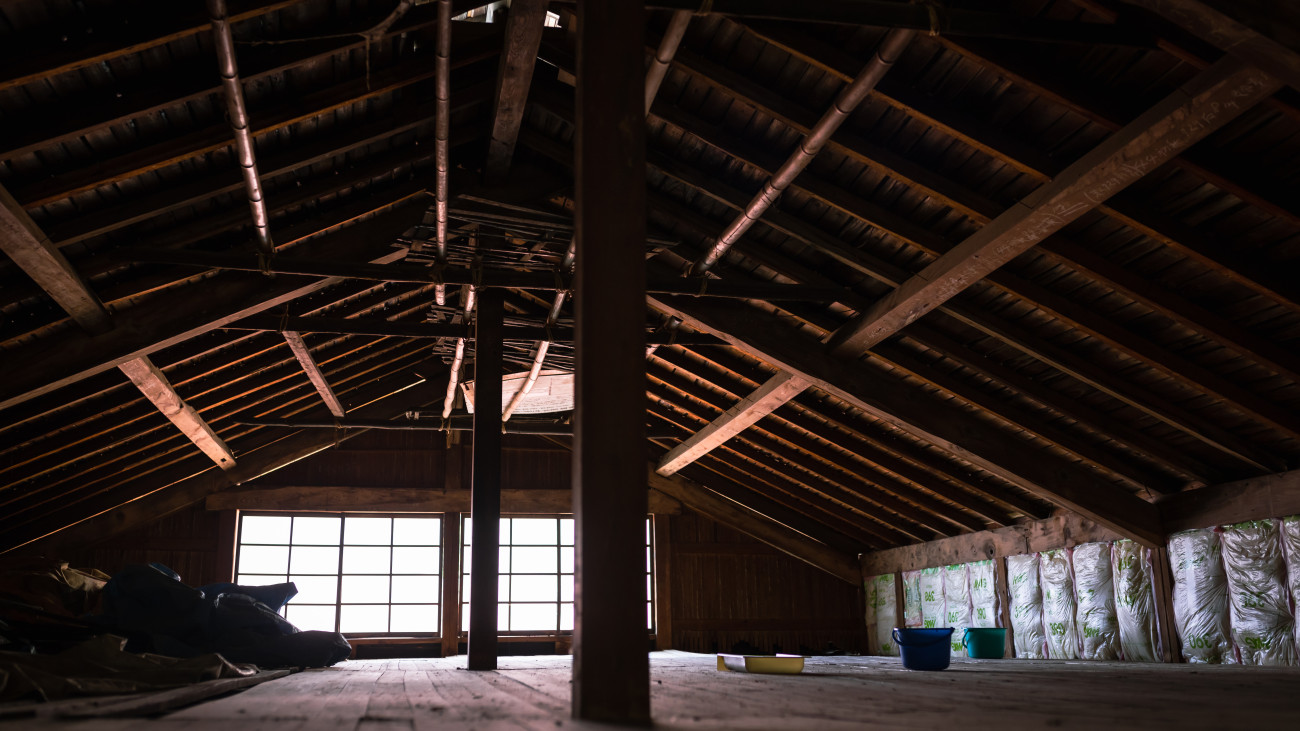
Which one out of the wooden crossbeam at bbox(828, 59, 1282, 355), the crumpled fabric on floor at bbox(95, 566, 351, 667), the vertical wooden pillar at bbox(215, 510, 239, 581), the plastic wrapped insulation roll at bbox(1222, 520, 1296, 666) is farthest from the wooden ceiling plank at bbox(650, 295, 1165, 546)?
the vertical wooden pillar at bbox(215, 510, 239, 581)

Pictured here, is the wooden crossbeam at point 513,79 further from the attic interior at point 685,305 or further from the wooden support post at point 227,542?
the wooden support post at point 227,542

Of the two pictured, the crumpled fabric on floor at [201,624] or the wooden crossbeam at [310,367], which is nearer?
the crumpled fabric on floor at [201,624]

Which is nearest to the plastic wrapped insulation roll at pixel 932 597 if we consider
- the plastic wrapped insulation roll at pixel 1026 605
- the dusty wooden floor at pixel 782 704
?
the plastic wrapped insulation roll at pixel 1026 605

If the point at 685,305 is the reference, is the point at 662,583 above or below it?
below

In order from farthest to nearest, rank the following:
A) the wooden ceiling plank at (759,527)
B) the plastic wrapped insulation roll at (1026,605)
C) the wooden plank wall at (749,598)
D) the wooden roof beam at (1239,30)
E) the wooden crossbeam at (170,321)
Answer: the wooden ceiling plank at (759,527)
the wooden plank wall at (749,598)
the plastic wrapped insulation roll at (1026,605)
the wooden crossbeam at (170,321)
the wooden roof beam at (1239,30)

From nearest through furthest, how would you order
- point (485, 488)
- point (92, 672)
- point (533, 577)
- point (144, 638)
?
point (92, 672) < point (144, 638) < point (485, 488) < point (533, 577)

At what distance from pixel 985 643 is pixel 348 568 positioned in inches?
328

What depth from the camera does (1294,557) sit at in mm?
6867

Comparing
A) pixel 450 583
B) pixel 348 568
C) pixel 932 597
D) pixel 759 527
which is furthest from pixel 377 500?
pixel 932 597

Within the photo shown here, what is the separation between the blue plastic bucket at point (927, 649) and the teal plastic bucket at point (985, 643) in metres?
2.31

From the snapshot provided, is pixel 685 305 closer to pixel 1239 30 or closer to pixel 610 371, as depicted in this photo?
pixel 1239 30

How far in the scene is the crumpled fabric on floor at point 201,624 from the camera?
6.27 m

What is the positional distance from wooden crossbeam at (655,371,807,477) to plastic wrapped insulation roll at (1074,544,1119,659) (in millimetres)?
3335

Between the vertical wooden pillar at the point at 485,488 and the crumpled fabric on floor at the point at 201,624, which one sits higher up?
the vertical wooden pillar at the point at 485,488
